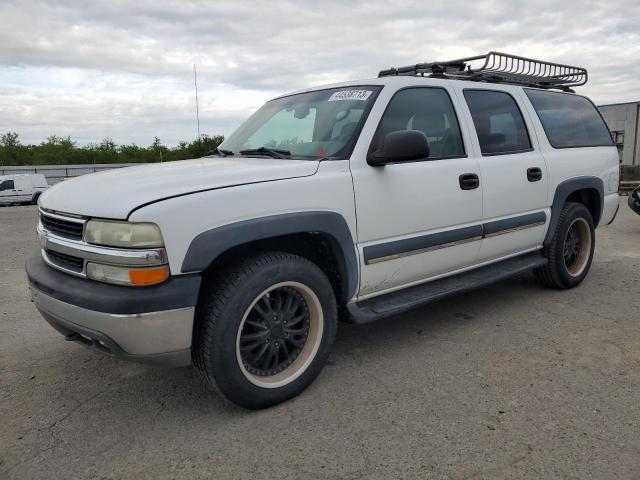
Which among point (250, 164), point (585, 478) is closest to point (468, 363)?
point (585, 478)

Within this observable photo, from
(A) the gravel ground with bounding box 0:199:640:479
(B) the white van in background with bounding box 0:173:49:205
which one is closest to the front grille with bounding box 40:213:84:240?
(A) the gravel ground with bounding box 0:199:640:479

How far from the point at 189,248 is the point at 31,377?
1.75 metres

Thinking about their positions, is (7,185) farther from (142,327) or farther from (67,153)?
(67,153)

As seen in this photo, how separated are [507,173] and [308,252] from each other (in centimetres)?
187

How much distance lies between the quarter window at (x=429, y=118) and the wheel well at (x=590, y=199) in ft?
6.12

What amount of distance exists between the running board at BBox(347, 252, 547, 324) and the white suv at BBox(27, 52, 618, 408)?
1cm

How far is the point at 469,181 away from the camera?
3.64 m

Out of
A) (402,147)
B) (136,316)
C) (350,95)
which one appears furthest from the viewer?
(350,95)

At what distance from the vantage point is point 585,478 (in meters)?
2.15

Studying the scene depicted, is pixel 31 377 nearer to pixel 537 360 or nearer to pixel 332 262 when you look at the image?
pixel 332 262

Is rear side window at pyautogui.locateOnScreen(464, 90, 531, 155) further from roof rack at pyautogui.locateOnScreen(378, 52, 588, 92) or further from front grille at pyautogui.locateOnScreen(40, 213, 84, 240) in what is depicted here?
front grille at pyautogui.locateOnScreen(40, 213, 84, 240)

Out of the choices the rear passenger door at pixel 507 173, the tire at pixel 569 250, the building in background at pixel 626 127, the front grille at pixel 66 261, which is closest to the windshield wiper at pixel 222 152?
the front grille at pixel 66 261

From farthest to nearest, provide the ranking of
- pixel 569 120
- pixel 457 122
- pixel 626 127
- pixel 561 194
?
pixel 626 127
pixel 569 120
pixel 561 194
pixel 457 122

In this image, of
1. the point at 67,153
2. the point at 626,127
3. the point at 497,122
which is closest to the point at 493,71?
the point at 497,122
